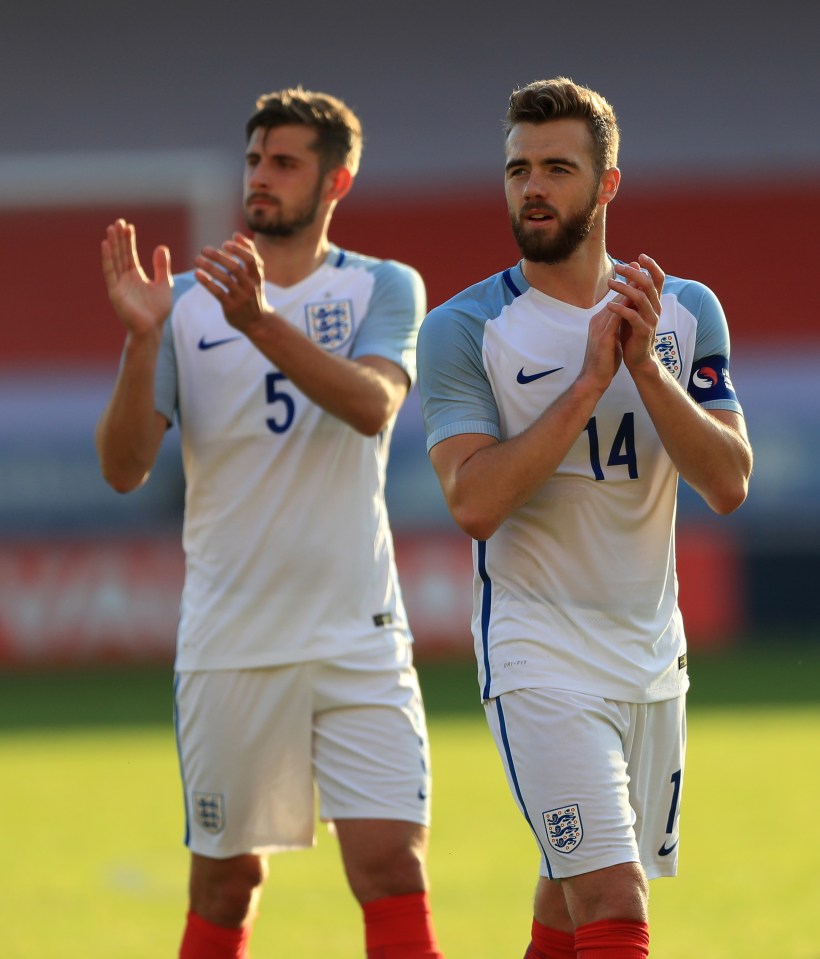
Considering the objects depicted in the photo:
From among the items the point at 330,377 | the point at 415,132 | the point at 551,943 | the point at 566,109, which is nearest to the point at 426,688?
the point at 330,377

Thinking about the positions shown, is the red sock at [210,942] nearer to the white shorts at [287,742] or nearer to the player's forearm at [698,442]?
the white shorts at [287,742]

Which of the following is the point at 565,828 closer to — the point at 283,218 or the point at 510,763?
the point at 510,763

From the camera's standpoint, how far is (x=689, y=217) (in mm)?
21438

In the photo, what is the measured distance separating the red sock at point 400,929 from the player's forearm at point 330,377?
3.87 ft

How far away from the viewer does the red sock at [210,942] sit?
14.9 ft

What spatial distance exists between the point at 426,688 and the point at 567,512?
31.2ft

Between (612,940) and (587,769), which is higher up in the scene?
(587,769)

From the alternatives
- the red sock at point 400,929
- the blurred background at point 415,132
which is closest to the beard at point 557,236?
the red sock at point 400,929

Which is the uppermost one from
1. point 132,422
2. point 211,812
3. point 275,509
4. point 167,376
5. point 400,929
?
point 167,376

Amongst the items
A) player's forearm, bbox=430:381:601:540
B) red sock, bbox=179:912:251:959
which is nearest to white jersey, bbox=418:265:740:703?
player's forearm, bbox=430:381:601:540

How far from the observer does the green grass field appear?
19.9ft

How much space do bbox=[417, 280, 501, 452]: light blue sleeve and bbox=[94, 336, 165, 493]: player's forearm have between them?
0.89 m

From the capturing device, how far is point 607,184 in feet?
12.7

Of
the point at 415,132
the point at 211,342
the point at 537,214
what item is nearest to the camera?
the point at 537,214
